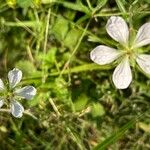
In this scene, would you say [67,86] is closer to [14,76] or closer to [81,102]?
[81,102]

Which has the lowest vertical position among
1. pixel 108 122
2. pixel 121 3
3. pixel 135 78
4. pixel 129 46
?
pixel 108 122

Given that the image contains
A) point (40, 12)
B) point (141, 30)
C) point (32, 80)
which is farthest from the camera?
point (40, 12)

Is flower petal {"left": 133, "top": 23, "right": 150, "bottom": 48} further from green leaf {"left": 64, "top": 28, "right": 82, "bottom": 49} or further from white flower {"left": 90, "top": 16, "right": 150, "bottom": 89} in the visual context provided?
green leaf {"left": 64, "top": 28, "right": 82, "bottom": 49}

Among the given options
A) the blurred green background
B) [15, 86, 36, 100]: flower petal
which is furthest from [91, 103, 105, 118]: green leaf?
[15, 86, 36, 100]: flower petal

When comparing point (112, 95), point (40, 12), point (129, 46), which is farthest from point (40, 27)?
point (129, 46)

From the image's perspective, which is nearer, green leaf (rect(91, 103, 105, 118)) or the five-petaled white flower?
the five-petaled white flower

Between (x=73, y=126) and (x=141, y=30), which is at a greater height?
(x=141, y=30)

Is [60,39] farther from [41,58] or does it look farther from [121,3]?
[121,3]

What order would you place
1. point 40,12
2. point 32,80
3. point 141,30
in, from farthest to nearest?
point 40,12
point 32,80
point 141,30
